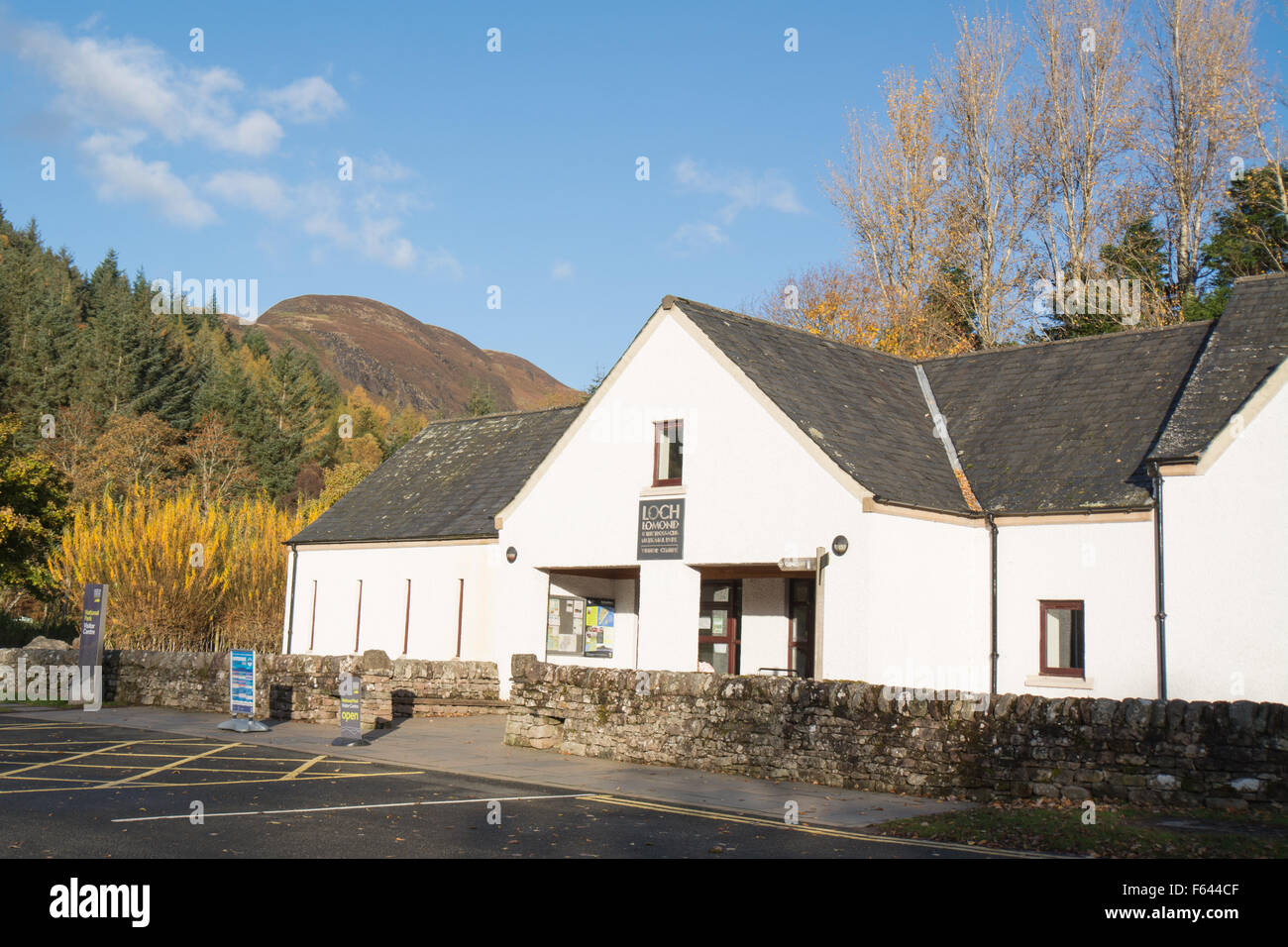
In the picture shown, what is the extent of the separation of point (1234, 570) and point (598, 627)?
503 inches

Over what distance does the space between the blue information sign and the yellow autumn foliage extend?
14344 mm

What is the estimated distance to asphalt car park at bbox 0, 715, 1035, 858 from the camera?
33.6 ft

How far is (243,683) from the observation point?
22.2 metres

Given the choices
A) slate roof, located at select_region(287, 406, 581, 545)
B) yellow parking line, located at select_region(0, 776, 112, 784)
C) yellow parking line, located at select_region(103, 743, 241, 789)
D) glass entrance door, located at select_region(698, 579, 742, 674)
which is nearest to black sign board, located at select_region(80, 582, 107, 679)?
slate roof, located at select_region(287, 406, 581, 545)

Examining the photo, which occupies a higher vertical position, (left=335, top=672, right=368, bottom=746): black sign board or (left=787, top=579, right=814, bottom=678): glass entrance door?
(left=787, top=579, right=814, bottom=678): glass entrance door

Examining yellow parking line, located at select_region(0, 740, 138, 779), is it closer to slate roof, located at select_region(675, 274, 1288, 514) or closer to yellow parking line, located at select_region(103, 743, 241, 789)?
yellow parking line, located at select_region(103, 743, 241, 789)

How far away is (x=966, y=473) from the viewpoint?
22078 millimetres

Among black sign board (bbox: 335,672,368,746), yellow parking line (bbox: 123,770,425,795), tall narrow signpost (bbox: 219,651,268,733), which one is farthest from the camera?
tall narrow signpost (bbox: 219,651,268,733)

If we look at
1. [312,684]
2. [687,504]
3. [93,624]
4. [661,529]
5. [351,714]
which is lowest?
[351,714]

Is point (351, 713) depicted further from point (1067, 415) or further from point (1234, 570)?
point (1234, 570)

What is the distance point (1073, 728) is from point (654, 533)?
32.4 feet

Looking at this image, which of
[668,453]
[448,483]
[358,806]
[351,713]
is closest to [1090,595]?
[668,453]
